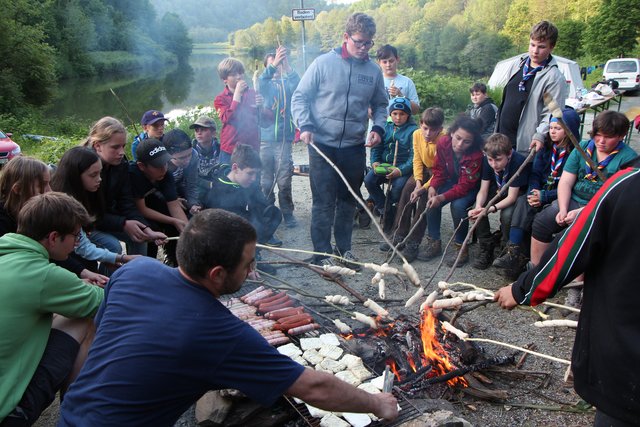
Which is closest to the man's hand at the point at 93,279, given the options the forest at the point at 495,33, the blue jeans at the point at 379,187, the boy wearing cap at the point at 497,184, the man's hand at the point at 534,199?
the boy wearing cap at the point at 497,184

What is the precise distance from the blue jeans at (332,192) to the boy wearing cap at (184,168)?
138 centimetres

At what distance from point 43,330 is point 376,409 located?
6.61 ft

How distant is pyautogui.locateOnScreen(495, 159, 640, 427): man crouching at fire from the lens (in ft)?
5.89

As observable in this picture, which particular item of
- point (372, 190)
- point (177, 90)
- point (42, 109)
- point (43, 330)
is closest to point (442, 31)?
point (177, 90)

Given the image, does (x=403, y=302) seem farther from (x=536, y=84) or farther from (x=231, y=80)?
(x=231, y=80)

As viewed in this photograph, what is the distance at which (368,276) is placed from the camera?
17.4 ft

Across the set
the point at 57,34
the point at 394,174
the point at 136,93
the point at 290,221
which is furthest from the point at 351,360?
the point at 57,34

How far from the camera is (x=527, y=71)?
17.7 ft

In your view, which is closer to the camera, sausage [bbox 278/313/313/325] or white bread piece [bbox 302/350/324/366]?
white bread piece [bbox 302/350/324/366]

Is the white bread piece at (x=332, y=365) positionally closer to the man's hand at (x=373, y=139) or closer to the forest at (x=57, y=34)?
the man's hand at (x=373, y=139)

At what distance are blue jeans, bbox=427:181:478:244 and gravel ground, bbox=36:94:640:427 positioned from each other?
0.44 m

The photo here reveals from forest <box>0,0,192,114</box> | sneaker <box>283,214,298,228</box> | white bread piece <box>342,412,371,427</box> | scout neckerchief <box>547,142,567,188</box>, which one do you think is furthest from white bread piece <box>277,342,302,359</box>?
forest <box>0,0,192,114</box>

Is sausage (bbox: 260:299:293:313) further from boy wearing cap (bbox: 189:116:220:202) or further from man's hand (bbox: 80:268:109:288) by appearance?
boy wearing cap (bbox: 189:116:220:202)

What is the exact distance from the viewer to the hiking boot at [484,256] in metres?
5.45
